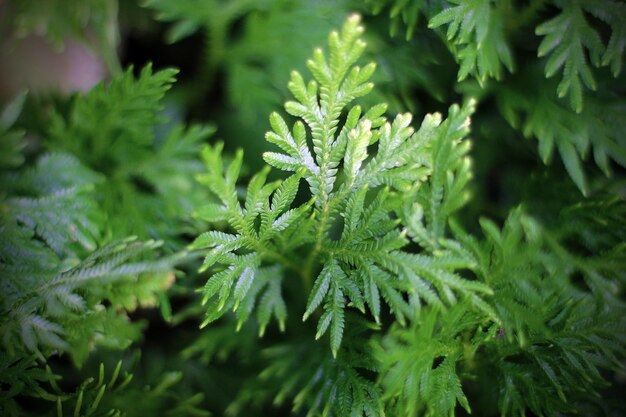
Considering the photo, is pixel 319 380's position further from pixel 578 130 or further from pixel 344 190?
pixel 578 130

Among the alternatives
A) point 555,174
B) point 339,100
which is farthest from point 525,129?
point 339,100

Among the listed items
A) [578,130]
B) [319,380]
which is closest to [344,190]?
[319,380]

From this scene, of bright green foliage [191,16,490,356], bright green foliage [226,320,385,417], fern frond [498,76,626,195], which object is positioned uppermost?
bright green foliage [191,16,490,356]

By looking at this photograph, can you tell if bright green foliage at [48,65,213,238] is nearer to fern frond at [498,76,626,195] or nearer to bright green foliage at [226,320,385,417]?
bright green foliage at [226,320,385,417]

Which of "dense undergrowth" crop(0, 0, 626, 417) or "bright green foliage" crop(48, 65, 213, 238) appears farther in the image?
"bright green foliage" crop(48, 65, 213, 238)

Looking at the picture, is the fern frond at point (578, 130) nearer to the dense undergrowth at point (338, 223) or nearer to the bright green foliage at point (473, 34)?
the dense undergrowth at point (338, 223)

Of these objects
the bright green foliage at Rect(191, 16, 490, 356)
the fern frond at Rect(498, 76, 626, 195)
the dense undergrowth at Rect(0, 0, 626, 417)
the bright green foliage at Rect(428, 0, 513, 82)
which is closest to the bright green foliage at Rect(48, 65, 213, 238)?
the dense undergrowth at Rect(0, 0, 626, 417)
